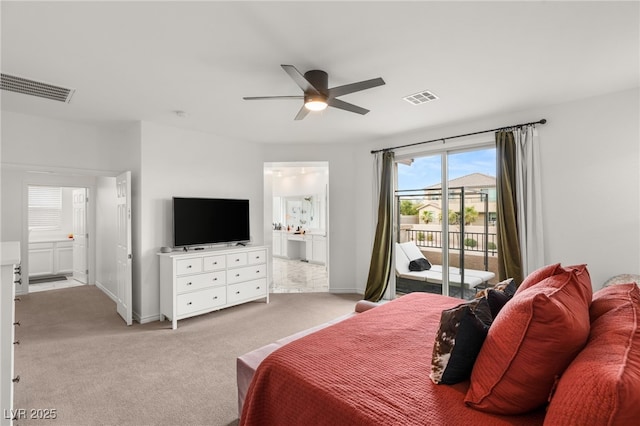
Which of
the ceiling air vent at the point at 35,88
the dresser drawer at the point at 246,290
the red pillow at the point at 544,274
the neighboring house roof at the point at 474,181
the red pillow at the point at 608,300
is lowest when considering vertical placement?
the dresser drawer at the point at 246,290

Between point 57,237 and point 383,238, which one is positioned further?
point 57,237

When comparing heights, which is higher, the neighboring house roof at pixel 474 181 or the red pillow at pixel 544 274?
the neighboring house roof at pixel 474 181

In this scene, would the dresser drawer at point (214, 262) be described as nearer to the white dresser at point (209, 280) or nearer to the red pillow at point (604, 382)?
the white dresser at point (209, 280)

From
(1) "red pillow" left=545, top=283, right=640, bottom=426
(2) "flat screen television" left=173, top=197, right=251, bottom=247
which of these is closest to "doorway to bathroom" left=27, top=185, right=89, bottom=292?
(2) "flat screen television" left=173, top=197, right=251, bottom=247

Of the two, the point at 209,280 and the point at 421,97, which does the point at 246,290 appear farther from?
the point at 421,97

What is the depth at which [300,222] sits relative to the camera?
29.7 ft

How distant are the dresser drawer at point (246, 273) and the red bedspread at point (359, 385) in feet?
8.93

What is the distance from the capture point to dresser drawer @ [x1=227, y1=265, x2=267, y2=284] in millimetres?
4320

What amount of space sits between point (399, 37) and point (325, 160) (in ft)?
10.8

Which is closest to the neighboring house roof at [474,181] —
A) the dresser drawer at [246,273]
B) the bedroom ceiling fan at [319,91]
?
the bedroom ceiling fan at [319,91]

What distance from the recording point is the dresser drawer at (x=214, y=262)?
160 inches

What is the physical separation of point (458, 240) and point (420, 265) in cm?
72

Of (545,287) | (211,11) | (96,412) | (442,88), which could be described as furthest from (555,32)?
(96,412)

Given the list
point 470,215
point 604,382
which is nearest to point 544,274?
point 604,382
